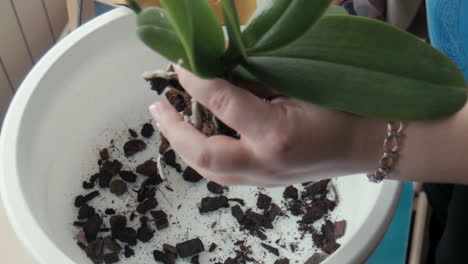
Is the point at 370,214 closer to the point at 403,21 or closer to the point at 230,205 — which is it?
the point at 230,205

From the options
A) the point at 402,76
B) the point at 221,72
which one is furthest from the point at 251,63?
the point at 402,76

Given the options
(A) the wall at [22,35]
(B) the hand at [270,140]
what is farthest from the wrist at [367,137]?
(A) the wall at [22,35]

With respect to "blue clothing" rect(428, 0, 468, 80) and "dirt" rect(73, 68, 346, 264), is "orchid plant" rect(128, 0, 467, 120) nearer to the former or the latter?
"blue clothing" rect(428, 0, 468, 80)

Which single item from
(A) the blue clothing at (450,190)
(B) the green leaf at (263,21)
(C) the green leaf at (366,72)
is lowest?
(A) the blue clothing at (450,190)

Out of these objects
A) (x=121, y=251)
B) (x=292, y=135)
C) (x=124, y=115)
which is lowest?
(x=121, y=251)

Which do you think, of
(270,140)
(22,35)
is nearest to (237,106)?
(270,140)

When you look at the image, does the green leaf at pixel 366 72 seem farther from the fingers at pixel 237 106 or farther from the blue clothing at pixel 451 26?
the blue clothing at pixel 451 26
